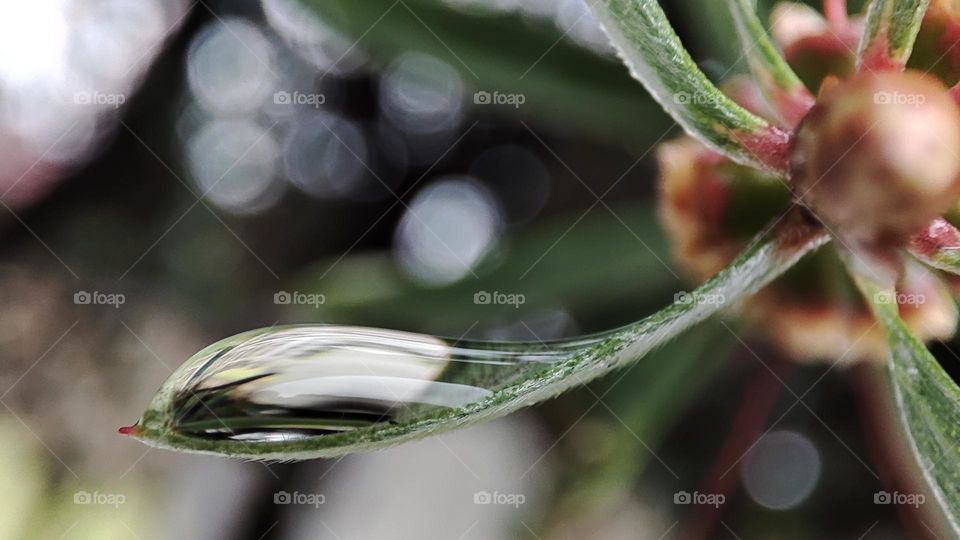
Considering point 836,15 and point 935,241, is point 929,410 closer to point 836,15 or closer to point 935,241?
point 935,241

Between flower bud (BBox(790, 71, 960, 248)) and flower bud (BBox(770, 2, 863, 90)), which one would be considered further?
flower bud (BBox(770, 2, 863, 90))

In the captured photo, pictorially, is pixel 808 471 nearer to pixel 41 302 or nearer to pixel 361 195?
pixel 361 195

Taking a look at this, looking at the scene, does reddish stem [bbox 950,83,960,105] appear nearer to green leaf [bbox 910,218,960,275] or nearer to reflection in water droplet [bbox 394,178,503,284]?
green leaf [bbox 910,218,960,275]

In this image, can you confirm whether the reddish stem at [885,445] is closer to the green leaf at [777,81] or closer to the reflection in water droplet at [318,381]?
the green leaf at [777,81]

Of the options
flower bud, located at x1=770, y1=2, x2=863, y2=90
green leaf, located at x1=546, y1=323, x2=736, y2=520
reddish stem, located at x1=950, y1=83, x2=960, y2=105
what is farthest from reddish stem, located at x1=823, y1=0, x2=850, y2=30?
green leaf, located at x1=546, y1=323, x2=736, y2=520

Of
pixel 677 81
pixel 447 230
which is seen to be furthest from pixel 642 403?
pixel 677 81

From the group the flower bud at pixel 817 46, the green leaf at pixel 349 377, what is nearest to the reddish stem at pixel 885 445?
the flower bud at pixel 817 46
